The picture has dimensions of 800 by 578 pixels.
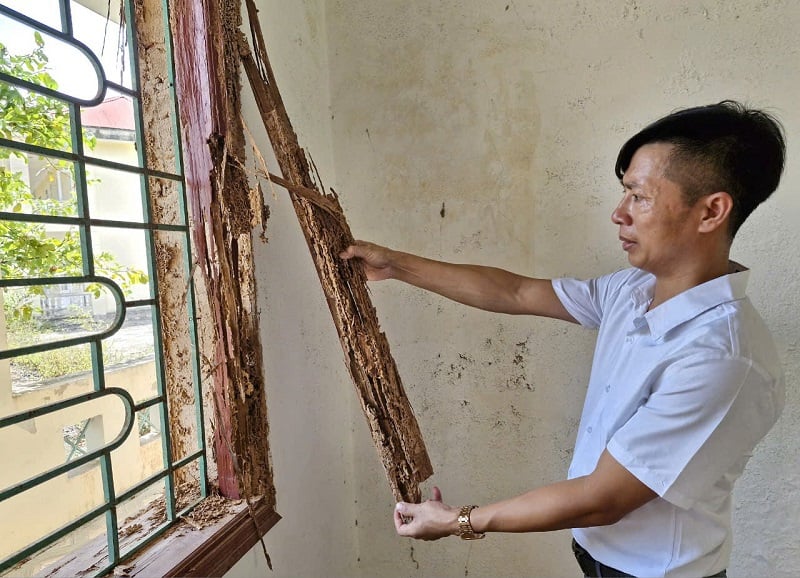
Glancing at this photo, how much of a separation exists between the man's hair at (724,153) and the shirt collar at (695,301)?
3.8 inches

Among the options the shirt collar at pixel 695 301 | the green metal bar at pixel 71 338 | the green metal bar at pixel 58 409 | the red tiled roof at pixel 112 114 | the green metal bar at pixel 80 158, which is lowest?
the green metal bar at pixel 58 409

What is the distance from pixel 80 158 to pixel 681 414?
3.20 ft

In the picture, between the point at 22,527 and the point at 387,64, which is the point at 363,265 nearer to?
the point at 387,64

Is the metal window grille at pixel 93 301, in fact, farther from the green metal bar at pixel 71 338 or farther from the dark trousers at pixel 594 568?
the dark trousers at pixel 594 568

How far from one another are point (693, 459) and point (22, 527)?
140cm

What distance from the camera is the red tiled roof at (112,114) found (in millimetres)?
836

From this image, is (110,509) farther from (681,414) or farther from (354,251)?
(681,414)

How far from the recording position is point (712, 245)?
0.87 m

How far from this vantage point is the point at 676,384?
759mm

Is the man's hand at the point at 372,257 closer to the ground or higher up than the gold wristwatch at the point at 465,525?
higher up

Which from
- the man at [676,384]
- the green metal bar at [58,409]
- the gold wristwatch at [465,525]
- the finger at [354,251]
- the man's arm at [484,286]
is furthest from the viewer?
the man's arm at [484,286]

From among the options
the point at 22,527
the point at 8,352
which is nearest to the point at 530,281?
the point at 8,352

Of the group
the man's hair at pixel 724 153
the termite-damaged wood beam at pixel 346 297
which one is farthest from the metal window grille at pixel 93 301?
the man's hair at pixel 724 153

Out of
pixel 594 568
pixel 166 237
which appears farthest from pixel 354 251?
pixel 594 568
